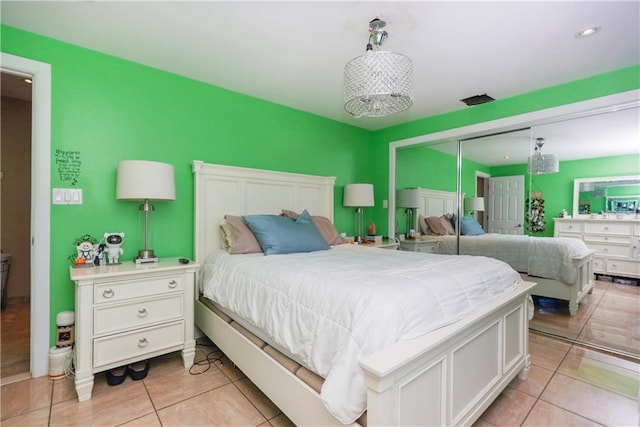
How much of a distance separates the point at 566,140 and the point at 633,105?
53 cm

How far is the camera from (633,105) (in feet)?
7.76

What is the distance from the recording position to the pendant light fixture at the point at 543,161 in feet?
9.68

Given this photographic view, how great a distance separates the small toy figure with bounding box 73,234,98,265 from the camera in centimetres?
205

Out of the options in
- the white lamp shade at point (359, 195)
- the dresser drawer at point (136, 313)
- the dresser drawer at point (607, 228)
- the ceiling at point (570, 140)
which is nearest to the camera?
the dresser drawer at point (136, 313)

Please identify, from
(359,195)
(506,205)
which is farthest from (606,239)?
(359,195)

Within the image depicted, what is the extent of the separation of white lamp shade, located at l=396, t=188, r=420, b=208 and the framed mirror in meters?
1.58

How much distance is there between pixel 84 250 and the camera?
2.09 meters

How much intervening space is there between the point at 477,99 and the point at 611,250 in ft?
6.57

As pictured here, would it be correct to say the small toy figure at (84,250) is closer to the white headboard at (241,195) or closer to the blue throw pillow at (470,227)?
the white headboard at (241,195)

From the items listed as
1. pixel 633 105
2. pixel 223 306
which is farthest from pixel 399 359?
pixel 633 105

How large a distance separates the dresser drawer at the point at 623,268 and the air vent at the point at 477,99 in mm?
2042

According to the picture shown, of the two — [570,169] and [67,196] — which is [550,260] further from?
[67,196]

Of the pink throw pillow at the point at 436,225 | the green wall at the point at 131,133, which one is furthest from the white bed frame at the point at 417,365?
the pink throw pillow at the point at 436,225

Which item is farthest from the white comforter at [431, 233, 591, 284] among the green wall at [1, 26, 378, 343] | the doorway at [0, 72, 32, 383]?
the doorway at [0, 72, 32, 383]
